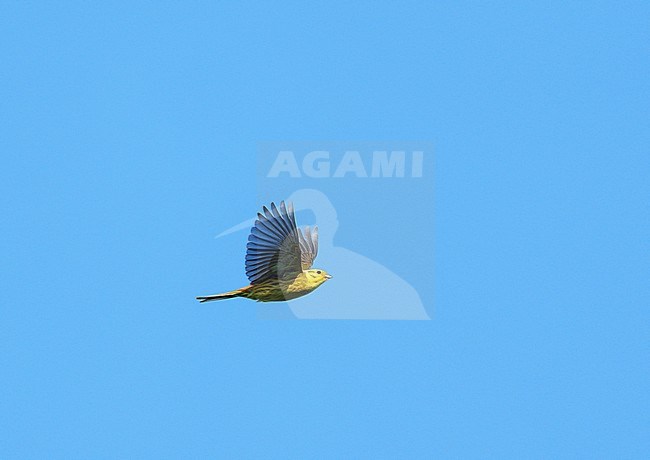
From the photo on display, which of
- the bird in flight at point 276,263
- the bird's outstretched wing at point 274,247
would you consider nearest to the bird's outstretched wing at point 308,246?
the bird in flight at point 276,263

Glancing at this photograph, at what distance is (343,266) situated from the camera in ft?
59.1

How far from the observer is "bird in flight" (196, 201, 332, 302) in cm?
1652

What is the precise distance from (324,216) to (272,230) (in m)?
1.92

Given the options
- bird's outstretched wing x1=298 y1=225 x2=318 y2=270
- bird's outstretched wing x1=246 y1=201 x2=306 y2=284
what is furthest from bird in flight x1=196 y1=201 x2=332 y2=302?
bird's outstretched wing x1=298 y1=225 x2=318 y2=270

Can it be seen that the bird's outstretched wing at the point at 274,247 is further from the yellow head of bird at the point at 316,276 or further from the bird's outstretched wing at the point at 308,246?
the bird's outstretched wing at the point at 308,246

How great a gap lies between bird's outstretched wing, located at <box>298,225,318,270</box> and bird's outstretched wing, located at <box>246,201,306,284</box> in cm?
85

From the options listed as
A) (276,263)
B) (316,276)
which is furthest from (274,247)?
(316,276)

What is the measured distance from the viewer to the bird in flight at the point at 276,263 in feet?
54.2

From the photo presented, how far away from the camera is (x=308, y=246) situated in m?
18.1

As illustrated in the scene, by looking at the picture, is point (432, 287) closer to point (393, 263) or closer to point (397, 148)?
point (393, 263)

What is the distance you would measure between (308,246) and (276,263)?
131 centimetres

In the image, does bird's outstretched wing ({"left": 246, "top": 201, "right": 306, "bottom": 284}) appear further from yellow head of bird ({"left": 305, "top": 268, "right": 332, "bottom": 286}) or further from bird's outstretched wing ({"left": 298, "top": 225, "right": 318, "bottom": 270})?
bird's outstretched wing ({"left": 298, "top": 225, "right": 318, "bottom": 270})

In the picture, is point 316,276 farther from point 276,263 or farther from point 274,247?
point 274,247

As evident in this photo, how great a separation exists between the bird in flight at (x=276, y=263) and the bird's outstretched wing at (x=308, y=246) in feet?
1.10
